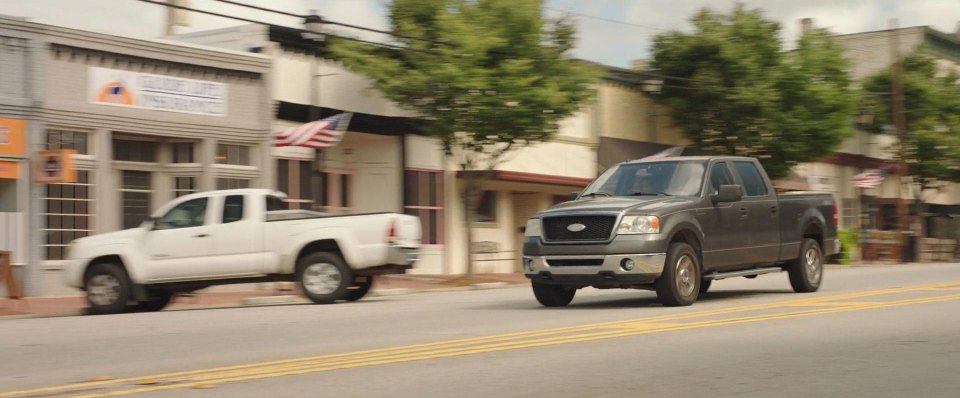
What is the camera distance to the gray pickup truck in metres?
14.9

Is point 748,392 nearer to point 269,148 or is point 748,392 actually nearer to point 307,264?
point 307,264

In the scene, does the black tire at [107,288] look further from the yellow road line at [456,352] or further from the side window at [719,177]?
the yellow road line at [456,352]

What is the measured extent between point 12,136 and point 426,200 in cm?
1129

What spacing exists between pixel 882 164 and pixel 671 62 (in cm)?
1774

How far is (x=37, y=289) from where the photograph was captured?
859 inches

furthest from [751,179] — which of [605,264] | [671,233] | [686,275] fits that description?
[605,264]

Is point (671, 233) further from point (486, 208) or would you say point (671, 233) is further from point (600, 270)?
point (486, 208)

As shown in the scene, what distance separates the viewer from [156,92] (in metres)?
24.0

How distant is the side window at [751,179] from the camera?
17.1 meters

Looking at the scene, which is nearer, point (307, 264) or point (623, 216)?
point (623, 216)

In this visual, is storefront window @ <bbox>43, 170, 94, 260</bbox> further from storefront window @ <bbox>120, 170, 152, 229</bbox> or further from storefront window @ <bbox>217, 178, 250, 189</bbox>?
storefront window @ <bbox>217, 178, 250, 189</bbox>

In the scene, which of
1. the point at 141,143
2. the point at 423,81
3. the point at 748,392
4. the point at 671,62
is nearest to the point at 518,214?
the point at 671,62

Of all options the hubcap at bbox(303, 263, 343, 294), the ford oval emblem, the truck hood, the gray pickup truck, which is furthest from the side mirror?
the hubcap at bbox(303, 263, 343, 294)

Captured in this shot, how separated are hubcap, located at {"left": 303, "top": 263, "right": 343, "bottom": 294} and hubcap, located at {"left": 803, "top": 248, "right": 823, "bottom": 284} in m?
6.86
